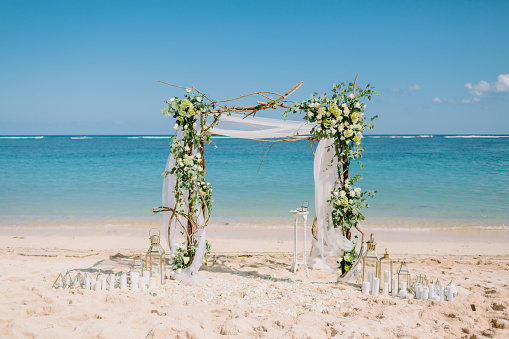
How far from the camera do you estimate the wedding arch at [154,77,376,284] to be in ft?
19.3

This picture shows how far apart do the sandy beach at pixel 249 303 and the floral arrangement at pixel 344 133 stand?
3.35ft

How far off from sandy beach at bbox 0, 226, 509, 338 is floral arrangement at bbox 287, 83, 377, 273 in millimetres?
1022

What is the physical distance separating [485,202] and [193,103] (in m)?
11.6

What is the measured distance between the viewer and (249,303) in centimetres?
505

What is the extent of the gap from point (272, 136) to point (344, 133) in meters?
1.14

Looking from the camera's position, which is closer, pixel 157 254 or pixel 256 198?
pixel 157 254

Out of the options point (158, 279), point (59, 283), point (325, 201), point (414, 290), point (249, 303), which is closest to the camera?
point (249, 303)

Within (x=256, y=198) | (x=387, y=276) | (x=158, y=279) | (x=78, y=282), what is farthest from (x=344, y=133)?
(x=256, y=198)

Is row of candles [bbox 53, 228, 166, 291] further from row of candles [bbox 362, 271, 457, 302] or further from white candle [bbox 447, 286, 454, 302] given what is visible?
white candle [bbox 447, 286, 454, 302]

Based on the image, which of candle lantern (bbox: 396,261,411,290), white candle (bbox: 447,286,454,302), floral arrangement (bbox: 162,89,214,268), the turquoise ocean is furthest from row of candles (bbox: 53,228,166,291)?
white candle (bbox: 447,286,454,302)

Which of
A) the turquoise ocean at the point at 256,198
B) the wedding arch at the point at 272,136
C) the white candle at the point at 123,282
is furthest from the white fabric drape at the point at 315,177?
the white candle at the point at 123,282

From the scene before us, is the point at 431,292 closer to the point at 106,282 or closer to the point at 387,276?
the point at 387,276

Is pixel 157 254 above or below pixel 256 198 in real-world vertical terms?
above

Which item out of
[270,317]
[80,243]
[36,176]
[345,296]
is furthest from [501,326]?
[36,176]
